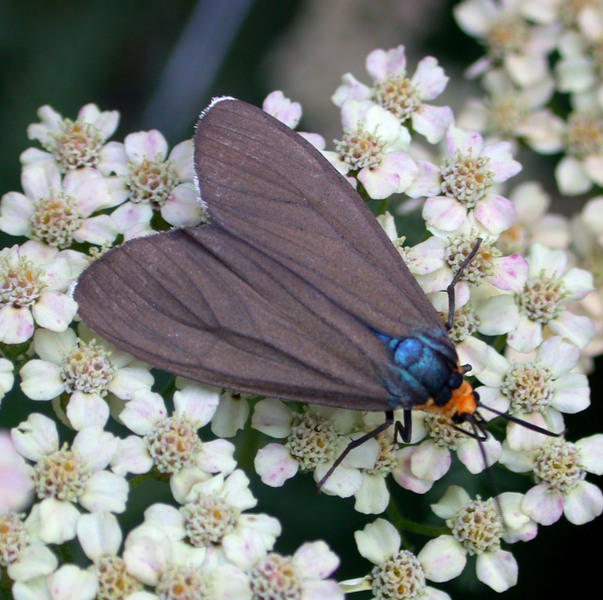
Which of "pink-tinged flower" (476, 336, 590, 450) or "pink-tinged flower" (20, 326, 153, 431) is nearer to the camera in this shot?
"pink-tinged flower" (20, 326, 153, 431)

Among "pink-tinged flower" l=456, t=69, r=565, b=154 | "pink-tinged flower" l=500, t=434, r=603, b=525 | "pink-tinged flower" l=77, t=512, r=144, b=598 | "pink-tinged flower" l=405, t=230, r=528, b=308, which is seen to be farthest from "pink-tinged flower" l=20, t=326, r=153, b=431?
"pink-tinged flower" l=456, t=69, r=565, b=154

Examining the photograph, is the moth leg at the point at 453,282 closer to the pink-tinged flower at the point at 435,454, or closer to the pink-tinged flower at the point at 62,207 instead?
the pink-tinged flower at the point at 435,454

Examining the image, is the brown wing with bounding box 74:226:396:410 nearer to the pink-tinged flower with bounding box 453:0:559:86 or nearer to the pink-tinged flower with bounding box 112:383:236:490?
the pink-tinged flower with bounding box 112:383:236:490

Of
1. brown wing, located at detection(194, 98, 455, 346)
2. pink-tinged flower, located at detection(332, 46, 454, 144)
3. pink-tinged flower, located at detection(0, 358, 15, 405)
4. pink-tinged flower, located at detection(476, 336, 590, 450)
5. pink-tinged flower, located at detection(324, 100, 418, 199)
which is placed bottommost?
pink-tinged flower, located at detection(0, 358, 15, 405)

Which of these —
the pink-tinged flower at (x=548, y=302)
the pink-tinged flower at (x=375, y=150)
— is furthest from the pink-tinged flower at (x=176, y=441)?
the pink-tinged flower at (x=548, y=302)

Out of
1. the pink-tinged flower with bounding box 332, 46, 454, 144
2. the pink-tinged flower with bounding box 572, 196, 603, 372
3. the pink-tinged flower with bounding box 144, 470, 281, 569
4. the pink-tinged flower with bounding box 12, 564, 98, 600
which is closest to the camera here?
the pink-tinged flower with bounding box 12, 564, 98, 600

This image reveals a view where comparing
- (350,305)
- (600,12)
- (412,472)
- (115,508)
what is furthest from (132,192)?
(600,12)

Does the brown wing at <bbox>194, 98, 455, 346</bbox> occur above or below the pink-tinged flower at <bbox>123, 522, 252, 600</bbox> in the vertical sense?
above

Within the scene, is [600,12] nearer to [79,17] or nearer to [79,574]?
[79,17]
